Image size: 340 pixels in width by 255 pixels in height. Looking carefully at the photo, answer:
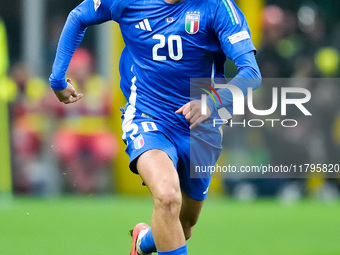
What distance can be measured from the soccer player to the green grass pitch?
1963 mm

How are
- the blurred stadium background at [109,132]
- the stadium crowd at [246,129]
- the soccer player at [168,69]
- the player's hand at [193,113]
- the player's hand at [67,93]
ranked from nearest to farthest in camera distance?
the player's hand at [193,113] → the soccer player at [168,69] → the player's hand at [67,93] → the blurred stadium background at [109,132] → the stadium crowd at [246,129]

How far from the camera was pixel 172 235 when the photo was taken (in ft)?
19.3

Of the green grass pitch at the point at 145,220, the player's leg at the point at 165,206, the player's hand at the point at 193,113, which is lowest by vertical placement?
the green grass pitch at the point at 145,220

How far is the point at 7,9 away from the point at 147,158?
10.7m

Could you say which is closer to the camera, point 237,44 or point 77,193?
point 237,44

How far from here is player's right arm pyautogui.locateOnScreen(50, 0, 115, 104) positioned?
265 inches

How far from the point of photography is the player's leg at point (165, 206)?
5836mm

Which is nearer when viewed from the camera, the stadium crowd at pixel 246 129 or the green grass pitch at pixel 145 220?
the green grass pitch at pixel 145 220

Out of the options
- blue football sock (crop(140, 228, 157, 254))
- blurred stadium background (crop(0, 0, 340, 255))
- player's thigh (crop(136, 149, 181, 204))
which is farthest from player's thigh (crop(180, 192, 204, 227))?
blurred stadium background (crop(0, 0, 340, 255))

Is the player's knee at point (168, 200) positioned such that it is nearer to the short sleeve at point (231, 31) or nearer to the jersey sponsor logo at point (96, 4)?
the short sleeve at point (231, 31)

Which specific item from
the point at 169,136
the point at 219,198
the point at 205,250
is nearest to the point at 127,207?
the point at 219,198

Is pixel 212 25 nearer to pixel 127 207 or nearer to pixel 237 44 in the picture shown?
pixel 237 44

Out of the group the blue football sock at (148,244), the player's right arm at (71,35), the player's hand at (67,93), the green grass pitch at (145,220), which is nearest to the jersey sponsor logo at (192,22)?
the player's right arm at (71,35)

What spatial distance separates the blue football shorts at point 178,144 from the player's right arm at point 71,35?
1.77 ft
